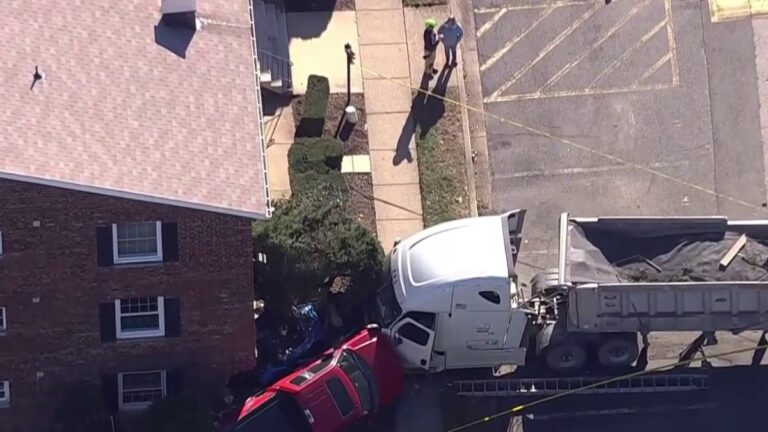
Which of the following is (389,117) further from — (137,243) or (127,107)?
(127,107)

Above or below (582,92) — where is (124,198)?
below

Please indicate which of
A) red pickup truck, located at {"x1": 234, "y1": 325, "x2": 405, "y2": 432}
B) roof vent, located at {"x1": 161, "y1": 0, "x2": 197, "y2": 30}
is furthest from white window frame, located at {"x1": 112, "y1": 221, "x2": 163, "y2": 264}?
roof vent, located at {"x1": 161, "y1": 0, "x2": 197, "y2": 30}

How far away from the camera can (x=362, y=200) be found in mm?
32156

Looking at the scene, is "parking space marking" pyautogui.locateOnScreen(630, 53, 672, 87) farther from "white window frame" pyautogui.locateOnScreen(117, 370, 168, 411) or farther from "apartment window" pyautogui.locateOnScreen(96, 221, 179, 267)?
"white window frame" pyautogui.locateOnScreen(117, 370, 168, 411)

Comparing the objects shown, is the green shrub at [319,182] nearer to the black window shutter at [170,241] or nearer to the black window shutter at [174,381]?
the black window shutter at [170,241]

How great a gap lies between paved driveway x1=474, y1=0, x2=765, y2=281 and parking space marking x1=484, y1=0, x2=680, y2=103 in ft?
0.09

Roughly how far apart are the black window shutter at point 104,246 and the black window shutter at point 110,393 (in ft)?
9.33

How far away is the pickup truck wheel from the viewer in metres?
29.1

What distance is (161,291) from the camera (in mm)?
27141

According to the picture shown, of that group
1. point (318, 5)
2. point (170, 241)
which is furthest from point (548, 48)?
point (170, 241)

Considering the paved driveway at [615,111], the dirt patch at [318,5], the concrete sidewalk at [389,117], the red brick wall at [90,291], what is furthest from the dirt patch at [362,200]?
the red brick wall at [90,291]

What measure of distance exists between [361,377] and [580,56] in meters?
11.2

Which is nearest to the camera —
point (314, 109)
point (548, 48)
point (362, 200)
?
point (362, 200)

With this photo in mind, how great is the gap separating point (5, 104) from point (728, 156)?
1785 cm
